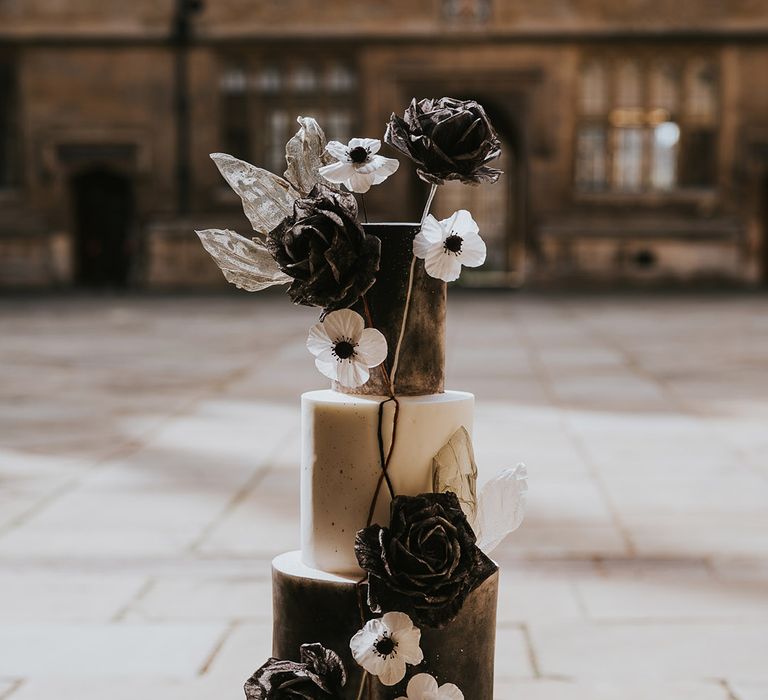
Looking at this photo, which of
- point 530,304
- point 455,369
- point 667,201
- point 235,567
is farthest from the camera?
point 667,201

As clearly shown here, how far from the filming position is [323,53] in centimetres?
2284

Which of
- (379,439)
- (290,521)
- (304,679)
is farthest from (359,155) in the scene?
(290,521)

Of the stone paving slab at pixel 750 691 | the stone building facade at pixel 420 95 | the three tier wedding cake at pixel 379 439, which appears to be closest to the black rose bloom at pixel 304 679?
the three tier wedding cake at pixel 379 439

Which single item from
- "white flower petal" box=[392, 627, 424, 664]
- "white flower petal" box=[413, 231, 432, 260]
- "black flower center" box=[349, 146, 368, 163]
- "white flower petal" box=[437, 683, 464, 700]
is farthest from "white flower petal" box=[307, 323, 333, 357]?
"white flower petal" box=[437, 683, 464, 700]

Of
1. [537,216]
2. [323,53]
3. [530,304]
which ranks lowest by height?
[530,304]

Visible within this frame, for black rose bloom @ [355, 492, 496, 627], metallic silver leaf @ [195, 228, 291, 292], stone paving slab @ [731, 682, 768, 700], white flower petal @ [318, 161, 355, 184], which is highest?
white flower petal @ [318, 161, 355, 184]

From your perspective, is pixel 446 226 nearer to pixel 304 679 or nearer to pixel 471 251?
pixel 471 251

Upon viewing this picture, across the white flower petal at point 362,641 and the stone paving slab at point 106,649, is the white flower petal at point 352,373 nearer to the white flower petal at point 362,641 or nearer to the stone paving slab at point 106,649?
the white flower petal at point 362,641

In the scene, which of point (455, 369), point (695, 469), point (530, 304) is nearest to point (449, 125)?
point (695, 469)

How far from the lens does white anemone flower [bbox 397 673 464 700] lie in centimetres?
228

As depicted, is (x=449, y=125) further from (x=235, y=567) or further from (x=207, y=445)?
(x=207, y=445)

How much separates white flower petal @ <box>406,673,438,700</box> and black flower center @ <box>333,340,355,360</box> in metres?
0.61

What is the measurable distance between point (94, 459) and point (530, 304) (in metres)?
14.1

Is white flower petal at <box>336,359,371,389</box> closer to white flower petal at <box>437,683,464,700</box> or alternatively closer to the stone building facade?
white flower petal at <box>437,683,464,700</box>
